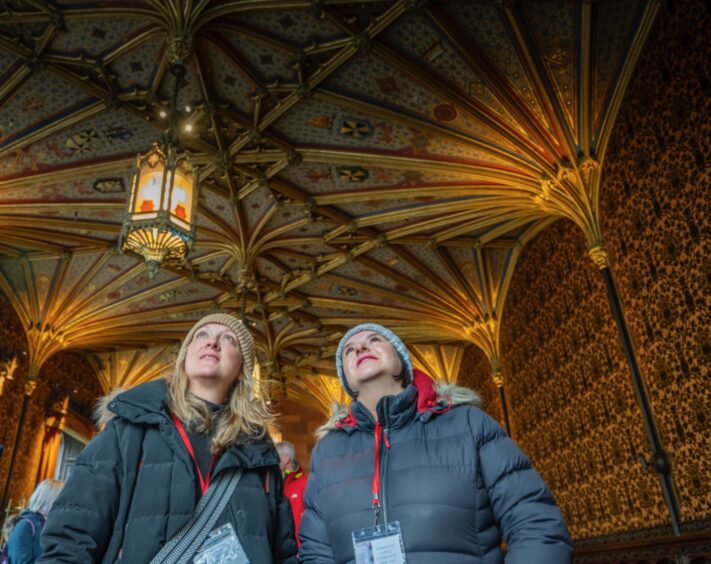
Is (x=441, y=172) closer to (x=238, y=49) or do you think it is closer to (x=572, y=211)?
(x=572, y=211)

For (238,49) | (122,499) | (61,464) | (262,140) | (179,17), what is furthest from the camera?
(61,464)

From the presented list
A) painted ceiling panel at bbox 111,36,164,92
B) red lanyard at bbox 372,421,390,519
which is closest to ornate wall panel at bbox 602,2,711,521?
red lanyard at bbox 372,421,390,519

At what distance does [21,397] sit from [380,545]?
1493 cm

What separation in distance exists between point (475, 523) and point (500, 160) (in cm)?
875

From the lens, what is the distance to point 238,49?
27.5ft

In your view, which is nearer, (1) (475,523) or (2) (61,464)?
(1) (475,523)

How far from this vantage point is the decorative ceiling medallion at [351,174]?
421 inches

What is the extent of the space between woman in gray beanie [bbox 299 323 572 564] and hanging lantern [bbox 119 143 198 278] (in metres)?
4.74

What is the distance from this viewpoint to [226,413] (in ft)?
6.86

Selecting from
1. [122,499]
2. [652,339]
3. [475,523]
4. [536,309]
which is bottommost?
[475,523]

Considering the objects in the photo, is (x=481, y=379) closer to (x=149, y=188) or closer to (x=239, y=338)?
(x=149, y=188)

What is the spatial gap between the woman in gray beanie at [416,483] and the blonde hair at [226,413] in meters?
0.28

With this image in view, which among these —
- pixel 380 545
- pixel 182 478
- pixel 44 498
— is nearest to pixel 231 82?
pixel 44 498

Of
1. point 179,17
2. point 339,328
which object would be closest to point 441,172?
point 179,17
